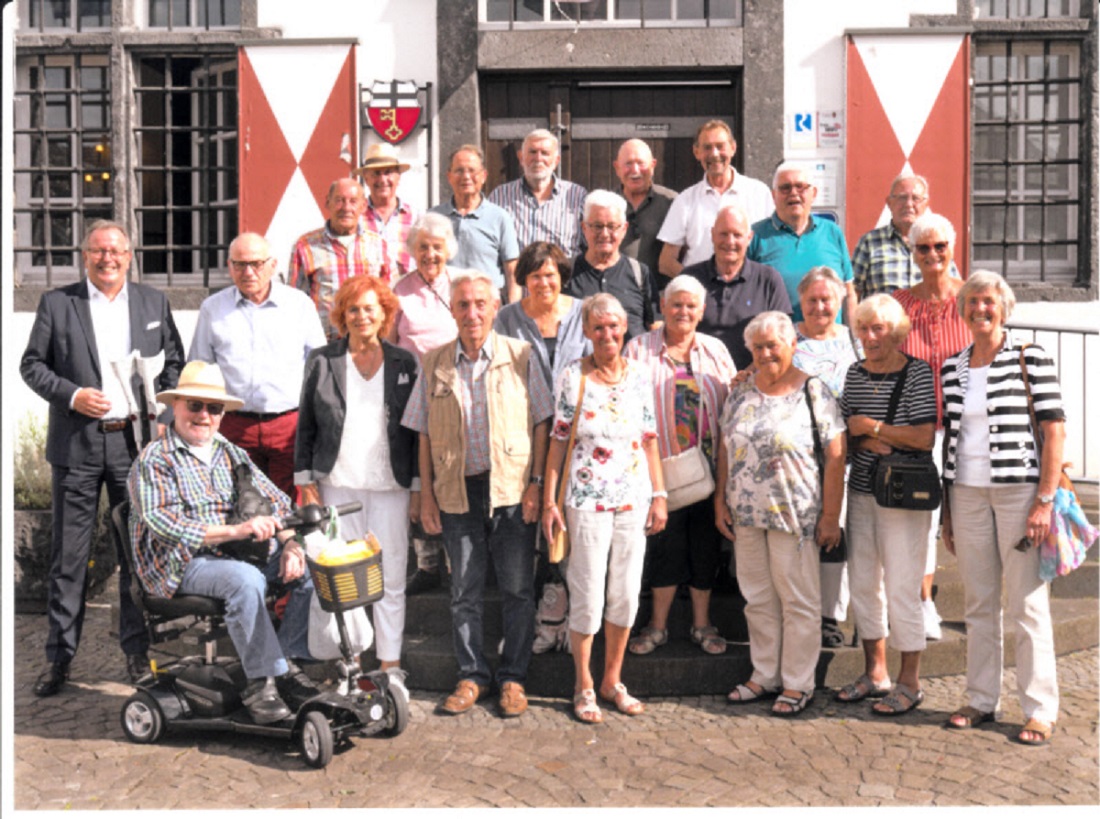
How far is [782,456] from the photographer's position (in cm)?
521

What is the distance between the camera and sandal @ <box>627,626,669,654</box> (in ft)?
18.5

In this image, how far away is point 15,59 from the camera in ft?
29.2

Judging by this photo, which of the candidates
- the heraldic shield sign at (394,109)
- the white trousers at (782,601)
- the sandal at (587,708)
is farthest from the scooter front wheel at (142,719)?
the heraldic shield sign at (394,109)

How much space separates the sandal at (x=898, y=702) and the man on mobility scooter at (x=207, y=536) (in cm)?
223

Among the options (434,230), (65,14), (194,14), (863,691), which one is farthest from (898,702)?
(65,14)

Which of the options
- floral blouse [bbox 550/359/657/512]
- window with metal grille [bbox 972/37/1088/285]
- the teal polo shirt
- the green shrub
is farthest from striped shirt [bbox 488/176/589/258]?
window with metal grille [bbox 972/37/1088/285]

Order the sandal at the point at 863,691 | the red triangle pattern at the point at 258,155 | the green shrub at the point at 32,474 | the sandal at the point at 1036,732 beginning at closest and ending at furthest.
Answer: the sandal at the point at 1036,732, the sandal at the point at 863,691, the green shrub at the point at 32,474, the red triangle pattern at the point at 258,155

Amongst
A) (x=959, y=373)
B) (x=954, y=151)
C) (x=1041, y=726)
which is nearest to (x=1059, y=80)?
(x=954, y=151)

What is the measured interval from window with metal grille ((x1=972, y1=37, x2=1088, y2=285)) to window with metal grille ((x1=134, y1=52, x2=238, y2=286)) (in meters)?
4.90

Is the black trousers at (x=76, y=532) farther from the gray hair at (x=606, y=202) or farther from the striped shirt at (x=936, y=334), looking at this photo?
the striped shirt at (x=936, y=334)

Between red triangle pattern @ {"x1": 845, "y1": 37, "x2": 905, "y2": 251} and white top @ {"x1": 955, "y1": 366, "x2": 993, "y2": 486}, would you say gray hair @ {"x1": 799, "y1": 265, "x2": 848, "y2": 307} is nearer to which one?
white top @ {"x1": 955, "y1": 366, "x2": 993, "y2": 486}

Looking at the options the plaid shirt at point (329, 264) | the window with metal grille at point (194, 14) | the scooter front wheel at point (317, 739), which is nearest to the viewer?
the scooter front wheel at point (317, 739)

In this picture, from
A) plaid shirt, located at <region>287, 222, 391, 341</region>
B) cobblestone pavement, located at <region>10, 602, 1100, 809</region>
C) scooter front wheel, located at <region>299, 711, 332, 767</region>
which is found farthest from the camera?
plaid shirt, located at <region>287, 222, 391, 341</region>

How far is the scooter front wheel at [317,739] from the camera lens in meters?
4.77
